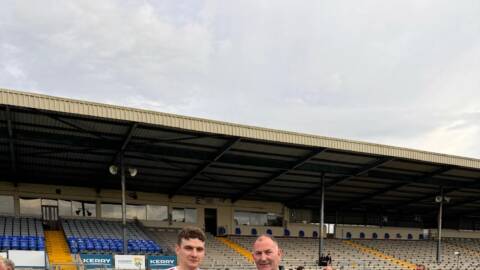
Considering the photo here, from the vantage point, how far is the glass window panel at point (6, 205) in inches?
1168

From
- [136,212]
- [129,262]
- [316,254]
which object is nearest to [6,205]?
→ [136,212]

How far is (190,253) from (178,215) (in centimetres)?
3319

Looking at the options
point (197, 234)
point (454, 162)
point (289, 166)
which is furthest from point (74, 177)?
point (197, 234)

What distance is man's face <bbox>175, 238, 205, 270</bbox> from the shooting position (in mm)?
2936

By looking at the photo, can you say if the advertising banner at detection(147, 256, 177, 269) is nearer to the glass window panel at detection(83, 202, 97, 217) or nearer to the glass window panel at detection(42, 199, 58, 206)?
the glass window panel at detection(83, 202, 97, 217)

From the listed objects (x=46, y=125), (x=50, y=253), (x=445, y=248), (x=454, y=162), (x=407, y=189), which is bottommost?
(x=445, y=248)

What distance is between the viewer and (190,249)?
2.96 meters

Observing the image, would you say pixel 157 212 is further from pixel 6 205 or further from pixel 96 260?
pixel 96 260

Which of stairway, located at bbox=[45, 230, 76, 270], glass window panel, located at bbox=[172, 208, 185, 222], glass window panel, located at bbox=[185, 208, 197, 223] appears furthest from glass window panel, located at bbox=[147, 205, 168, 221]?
stairway, located at bbox=[45, 230, 76, 270]

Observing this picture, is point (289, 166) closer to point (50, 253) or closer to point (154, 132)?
point (154, 132)

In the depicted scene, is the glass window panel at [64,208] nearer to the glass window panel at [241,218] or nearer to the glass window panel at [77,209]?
the glass window panel at [77,209]

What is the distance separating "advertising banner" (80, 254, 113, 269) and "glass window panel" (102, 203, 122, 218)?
10.7 meters

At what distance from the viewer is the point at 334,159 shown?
88.6ft

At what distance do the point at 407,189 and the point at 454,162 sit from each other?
7.75 metres
